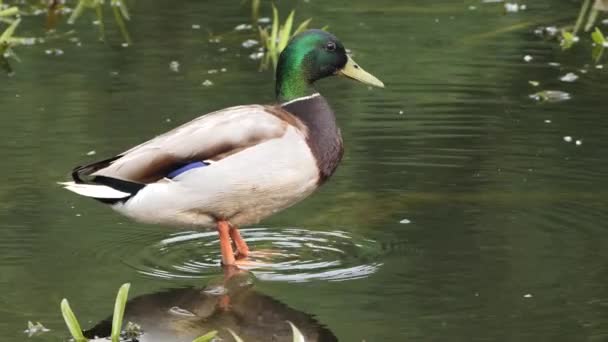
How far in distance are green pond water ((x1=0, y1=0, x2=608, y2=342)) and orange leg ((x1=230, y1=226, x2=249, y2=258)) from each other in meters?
0.15

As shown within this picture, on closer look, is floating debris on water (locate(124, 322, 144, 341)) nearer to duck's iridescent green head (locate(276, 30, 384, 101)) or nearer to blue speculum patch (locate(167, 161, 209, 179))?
blue speculum patch (locate(167, 161, 209, 179))

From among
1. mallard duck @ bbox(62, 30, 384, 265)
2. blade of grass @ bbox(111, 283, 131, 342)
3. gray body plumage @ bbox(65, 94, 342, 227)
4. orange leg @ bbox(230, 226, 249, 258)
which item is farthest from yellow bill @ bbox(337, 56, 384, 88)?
blade of grass @ bbox(111, 283, 131, 342)

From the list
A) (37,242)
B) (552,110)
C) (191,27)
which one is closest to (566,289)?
(37,242)

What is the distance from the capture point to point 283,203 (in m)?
6.46

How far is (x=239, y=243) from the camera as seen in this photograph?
6707 mm

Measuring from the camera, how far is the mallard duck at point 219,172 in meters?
6.28

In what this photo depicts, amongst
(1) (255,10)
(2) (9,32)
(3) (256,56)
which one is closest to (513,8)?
(1) (255,10)

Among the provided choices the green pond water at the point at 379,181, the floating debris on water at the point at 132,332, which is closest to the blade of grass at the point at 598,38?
the green pond water at the point at 379,181

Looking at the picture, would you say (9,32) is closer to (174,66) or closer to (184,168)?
(174,66)

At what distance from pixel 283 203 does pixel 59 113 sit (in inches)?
130

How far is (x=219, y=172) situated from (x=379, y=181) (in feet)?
5.35

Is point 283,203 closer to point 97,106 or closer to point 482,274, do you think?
point 482,274

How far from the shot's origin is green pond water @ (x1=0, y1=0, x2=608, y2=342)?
584 cm

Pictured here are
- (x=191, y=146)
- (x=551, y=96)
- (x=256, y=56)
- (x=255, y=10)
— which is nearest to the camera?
(x=191, y=146)
